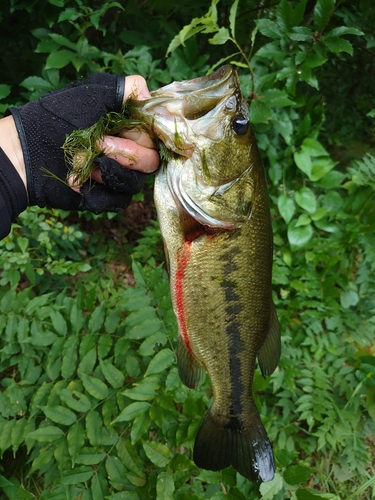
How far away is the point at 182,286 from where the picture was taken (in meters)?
1.51

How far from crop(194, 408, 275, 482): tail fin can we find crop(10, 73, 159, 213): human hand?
1065mm

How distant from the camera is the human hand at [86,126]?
1325mm

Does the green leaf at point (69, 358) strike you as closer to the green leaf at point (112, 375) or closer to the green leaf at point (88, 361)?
the green leaf at point (88, 361)

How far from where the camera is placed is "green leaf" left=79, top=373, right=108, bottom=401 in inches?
78.4

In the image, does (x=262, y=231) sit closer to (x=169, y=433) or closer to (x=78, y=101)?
(x=78, y=101)

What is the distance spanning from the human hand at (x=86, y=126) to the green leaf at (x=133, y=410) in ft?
3.34

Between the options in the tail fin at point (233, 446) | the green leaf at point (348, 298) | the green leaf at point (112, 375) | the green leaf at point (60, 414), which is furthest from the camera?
the green leaf at point (348, 298)

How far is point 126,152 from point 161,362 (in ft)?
3.56

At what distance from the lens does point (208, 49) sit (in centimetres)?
320

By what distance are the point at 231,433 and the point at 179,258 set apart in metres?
0.82

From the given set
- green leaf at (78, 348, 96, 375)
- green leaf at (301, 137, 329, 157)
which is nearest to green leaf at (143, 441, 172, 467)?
green leaf at (78, 348, 96, 375)

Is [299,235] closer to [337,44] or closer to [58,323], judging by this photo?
[337,44]

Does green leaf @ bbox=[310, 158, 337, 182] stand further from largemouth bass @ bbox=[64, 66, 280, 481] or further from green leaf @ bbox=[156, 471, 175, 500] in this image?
green leaf @ bbox=[156, 471, 175, 500]

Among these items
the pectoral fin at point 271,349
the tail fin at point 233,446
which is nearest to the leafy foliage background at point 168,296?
the tail fin at point 233,446
